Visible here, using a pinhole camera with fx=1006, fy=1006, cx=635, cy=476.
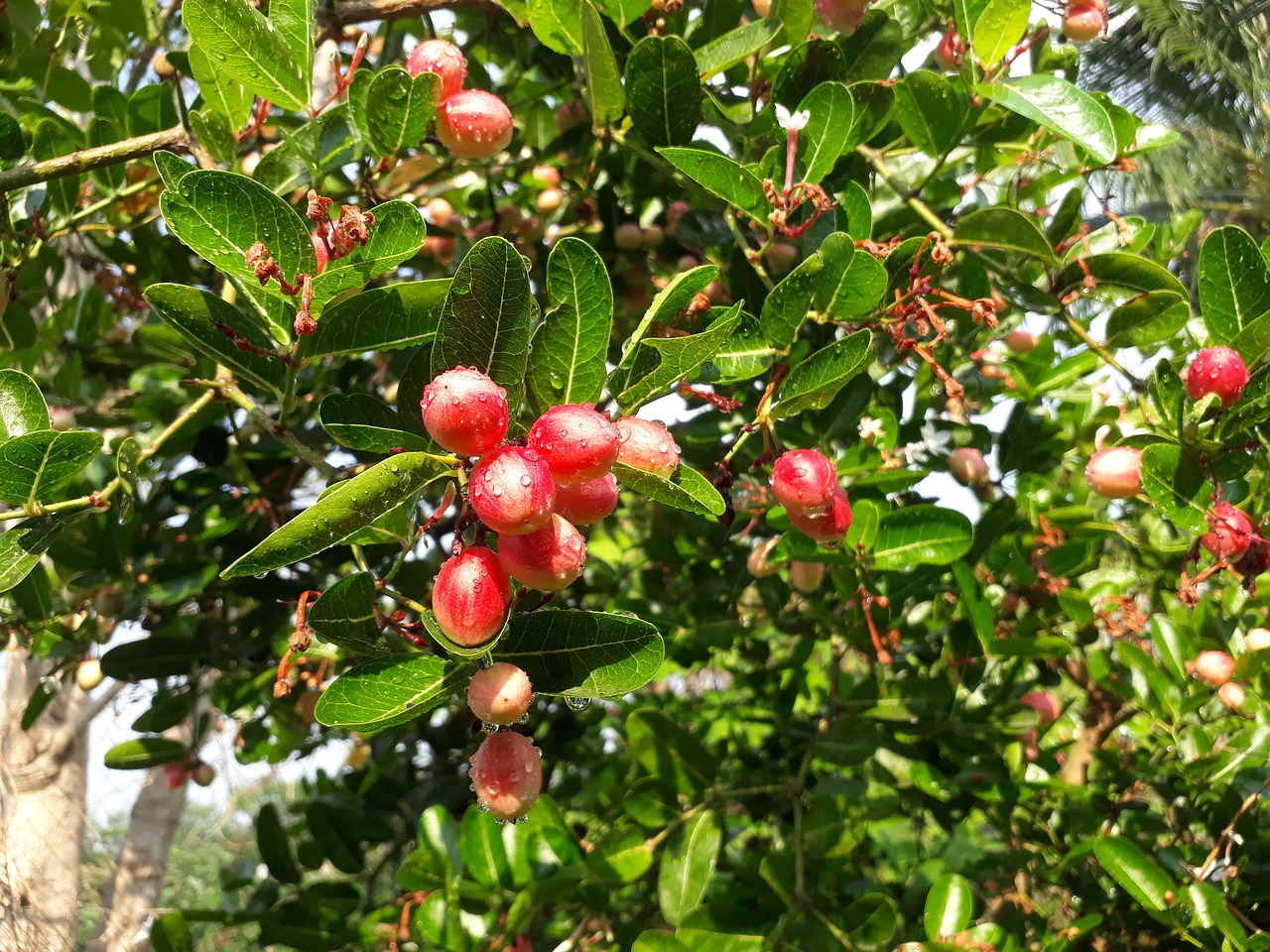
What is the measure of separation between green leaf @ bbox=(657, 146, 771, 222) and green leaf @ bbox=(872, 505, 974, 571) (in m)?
0.38

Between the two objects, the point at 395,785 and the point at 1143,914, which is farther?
the point at 395,785

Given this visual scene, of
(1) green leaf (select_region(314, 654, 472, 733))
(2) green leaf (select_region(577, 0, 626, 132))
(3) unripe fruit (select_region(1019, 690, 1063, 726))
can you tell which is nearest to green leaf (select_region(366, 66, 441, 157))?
(2) green leaf (select_region(577, 0, 626, 132))

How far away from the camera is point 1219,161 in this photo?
11.7 meters

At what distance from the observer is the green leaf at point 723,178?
970mm

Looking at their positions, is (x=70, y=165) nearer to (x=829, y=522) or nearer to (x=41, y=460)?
(x=41, y=460)

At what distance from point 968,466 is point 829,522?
1.64 feet

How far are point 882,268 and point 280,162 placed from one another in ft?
2.16

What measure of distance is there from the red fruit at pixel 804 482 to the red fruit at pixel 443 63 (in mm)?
537

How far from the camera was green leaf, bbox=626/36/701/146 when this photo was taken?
1.04 m

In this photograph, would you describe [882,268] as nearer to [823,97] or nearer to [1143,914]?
[823,97]

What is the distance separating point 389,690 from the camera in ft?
2.47

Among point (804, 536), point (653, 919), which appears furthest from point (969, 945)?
point (653, 919)

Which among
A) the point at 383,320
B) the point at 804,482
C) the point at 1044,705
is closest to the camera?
the point at 383,320

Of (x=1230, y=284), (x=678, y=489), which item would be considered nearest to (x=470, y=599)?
(x=678, y=489)
